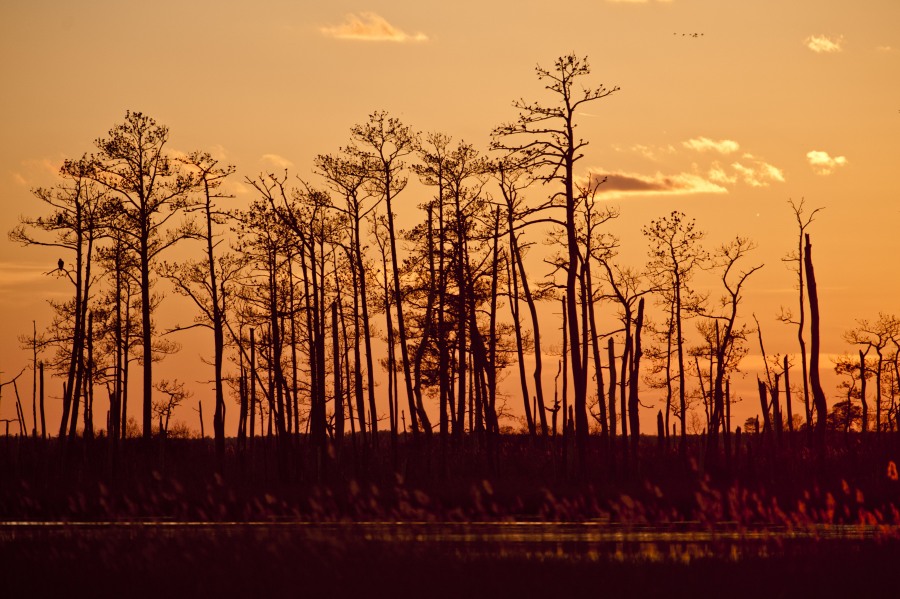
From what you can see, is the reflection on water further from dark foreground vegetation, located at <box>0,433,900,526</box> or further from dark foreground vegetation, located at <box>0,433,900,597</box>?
dark foreground vegetation, located at <box>0,433,900,526</box>

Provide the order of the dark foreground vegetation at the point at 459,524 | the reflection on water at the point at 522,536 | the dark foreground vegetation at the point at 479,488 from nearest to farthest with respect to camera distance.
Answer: the dark foreground vegetation at the point at 459,524, the reflection on water at the point at 522,536, the dark foreground vegetation at the point at 479,488

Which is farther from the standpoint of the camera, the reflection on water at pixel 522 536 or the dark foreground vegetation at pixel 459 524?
Result: the reflection on water at pixel 522 536

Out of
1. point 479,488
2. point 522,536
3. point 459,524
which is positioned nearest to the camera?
point 522,536

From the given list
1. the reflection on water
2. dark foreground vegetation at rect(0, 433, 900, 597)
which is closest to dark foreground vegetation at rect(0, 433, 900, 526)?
dark foreground vegetation at rect(0, 433, 900, 597)

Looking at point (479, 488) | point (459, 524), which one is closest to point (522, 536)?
point (459, 524)

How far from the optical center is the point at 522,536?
23.0 m

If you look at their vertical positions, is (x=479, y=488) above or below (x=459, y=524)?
above

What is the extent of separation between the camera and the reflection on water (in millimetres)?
19562

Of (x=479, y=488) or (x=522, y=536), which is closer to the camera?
(x=522, y=536)

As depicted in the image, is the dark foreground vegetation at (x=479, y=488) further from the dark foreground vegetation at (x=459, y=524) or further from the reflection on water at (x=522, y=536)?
the reflection on water at (x=522, y=536)

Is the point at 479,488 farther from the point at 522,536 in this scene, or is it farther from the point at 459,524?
the point at 522,536

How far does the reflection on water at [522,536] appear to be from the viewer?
19.6 metres

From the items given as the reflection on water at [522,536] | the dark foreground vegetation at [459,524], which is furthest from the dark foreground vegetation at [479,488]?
the reflection on water at [522,536]

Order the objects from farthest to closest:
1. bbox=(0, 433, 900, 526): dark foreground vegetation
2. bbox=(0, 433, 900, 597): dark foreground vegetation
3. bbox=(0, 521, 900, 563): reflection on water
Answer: bbox=(0, 433, 900, 526): dark foreground vegetation < bbox=(0, 521, 900, 563): reflection on water < bbox=(0, 433, 900, 597): dark foreground vegetation
